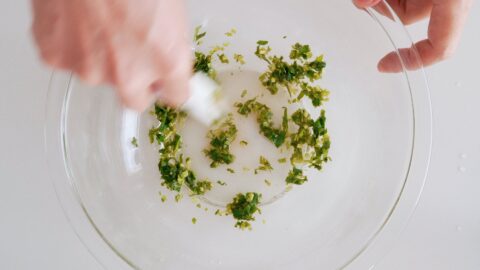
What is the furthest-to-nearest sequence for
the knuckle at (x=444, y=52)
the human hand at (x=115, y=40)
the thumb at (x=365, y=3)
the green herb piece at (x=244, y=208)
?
1. the green herb piece at (x=244, y=208)
2. the knuckle at (x=444, y=52)
3. the thumb at (x=365, y=3)
4. the human hand at (x=115, y=40)

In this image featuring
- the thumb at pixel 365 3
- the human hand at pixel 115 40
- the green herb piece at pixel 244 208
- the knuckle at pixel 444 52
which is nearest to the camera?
the human hand at pixel 115 40

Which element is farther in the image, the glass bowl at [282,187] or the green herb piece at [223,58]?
the green herb piece at [223,58]

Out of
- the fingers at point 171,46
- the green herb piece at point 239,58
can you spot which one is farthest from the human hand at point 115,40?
the green herb piece at point 239,58

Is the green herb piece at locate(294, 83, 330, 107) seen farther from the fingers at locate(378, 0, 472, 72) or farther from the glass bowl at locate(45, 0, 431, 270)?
the fingers at locate(378, 0, 472, 72)

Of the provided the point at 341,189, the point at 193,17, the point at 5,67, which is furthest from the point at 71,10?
the point at 341,189

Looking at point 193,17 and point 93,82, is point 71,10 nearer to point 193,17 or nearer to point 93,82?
point 93,82

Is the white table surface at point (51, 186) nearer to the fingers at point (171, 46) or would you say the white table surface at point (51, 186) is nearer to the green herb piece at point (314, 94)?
the green herb piece at point (314, 94)

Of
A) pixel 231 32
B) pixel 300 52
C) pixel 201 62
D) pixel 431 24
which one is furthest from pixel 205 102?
pixel 431 24
